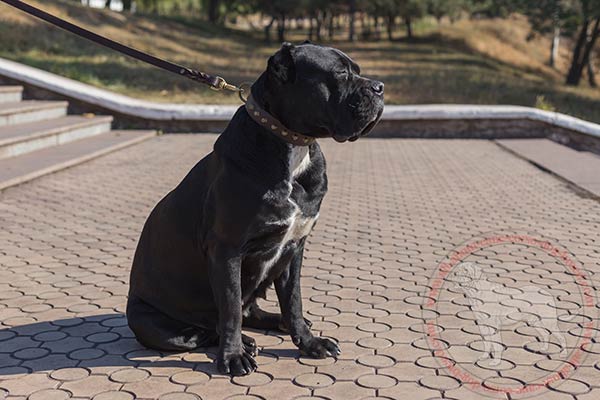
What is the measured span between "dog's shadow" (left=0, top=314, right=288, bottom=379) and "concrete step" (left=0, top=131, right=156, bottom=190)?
4.21m

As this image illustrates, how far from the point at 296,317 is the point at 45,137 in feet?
25.3

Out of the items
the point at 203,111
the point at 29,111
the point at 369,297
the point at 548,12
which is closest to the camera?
the point at 369,297

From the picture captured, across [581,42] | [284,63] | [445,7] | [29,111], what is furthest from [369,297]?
[445,7]

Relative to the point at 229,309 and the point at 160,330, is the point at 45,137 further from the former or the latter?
the point at 229,309

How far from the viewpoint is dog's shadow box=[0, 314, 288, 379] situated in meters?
3.59

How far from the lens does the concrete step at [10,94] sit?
11.8 metres

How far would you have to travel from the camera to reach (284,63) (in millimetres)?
3137

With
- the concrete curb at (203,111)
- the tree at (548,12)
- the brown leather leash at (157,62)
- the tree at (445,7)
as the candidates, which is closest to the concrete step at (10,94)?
the concrete curb at (203,111)

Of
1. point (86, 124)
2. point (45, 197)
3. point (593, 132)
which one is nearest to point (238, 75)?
point (86, 124)

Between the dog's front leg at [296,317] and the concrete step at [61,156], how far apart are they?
516 centimetres

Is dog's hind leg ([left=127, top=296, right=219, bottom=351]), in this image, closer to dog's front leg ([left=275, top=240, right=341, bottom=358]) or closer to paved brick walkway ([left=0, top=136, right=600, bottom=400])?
paved brick walkway ([left=0, top=136, right=600, bottom=400])

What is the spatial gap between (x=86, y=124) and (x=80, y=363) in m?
8.66

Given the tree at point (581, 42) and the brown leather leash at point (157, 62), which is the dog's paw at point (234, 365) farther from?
the tree at point (581, 42)

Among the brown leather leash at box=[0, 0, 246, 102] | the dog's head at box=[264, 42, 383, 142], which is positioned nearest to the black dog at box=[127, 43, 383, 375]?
the dog's head at box=[264, 42, 383, 142]
